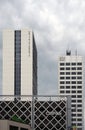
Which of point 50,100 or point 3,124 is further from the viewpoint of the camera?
point 50,100

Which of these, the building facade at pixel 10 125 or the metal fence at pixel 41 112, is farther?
the metal fence at pixel 41 112

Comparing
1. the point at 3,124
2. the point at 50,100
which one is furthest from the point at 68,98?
the point at 3,124

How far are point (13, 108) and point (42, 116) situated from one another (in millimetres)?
10761

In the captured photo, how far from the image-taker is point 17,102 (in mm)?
168875

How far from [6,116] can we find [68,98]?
22.4 meters

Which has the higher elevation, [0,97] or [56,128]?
[0,97]

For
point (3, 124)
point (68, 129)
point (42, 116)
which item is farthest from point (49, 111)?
point (3, 124)

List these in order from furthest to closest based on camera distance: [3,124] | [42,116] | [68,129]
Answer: [42,116]
[68,129]
[3,124]

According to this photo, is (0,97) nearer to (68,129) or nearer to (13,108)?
(13,108)

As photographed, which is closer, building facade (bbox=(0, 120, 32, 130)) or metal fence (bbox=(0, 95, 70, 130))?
building facade (bbox=(0, 120, 32, 130))

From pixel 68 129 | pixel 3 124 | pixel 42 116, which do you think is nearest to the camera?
pixel 3 124

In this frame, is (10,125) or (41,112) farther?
(41,112)

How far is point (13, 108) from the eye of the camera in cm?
16862

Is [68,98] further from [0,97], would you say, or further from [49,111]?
[0,97]
